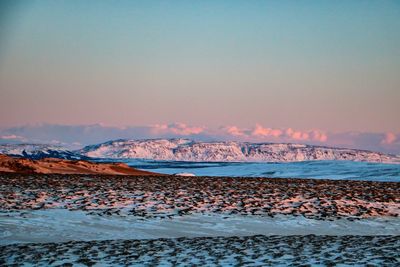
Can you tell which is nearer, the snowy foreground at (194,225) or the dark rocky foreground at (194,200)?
the snowy foreground at (194,225)

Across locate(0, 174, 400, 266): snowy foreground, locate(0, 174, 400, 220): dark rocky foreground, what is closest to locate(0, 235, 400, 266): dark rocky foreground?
locate(0, 174, 400, 266): snowy foreground

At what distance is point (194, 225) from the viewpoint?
19.7 meters

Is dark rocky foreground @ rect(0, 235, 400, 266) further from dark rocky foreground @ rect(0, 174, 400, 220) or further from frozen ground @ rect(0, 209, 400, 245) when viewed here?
dark rocky foreground @ rect(0, 174, 400, 220)

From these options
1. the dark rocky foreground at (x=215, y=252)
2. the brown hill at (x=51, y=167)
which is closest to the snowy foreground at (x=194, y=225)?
the dark rocky foreground at (x=215, y=252)

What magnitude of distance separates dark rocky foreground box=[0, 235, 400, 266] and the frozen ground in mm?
1634

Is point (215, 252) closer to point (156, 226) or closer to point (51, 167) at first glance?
point (156, 226)

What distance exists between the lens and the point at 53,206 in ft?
73.9

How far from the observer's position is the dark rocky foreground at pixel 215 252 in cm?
1219

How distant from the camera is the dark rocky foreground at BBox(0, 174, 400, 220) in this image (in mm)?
22609

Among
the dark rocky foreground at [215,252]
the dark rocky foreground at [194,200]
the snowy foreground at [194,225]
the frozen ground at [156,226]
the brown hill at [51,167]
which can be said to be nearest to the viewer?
the dark rocky foreground at [215,252]

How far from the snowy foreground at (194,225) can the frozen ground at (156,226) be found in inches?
1.4

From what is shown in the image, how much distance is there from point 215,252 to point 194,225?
20.0 feet

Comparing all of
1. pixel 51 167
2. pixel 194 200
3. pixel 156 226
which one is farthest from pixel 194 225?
pixel 51 167

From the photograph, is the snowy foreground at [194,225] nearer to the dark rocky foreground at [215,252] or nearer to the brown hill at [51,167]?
the dark rocky foreground at [215,252]
